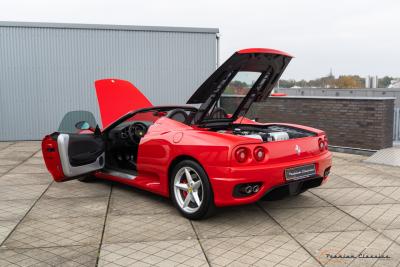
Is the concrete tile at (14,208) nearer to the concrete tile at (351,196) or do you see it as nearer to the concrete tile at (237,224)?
the concrete tile at (237,224)

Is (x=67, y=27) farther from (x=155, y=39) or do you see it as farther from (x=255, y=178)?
(x=255, y=178)

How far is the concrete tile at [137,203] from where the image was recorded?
4918mm

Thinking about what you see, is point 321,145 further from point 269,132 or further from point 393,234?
point 393,234

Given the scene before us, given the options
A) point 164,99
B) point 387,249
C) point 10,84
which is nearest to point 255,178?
point 387,249

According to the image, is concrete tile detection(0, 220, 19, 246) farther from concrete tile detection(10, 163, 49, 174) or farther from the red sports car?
concrete tile detection(10, 163, 49, 174)

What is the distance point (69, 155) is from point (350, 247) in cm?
358

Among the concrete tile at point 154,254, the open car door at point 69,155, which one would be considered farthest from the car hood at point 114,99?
the concrete tile at point 154,254

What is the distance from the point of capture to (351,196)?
18.3 feet

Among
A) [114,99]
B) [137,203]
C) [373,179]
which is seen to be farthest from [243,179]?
[373,179]

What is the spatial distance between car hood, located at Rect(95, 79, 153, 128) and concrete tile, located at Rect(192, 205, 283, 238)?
8.56 feet

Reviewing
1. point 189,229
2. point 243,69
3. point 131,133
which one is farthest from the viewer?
point 131,133

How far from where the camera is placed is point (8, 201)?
538 centimetres

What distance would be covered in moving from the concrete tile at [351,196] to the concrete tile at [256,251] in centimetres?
162

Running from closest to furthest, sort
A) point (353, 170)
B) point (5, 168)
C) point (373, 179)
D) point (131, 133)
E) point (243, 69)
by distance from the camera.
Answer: point (243, 69)
point (131, 133)
point (373, 179)
point (353, 170)
point (5, 168)
